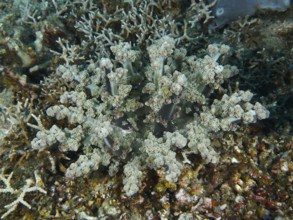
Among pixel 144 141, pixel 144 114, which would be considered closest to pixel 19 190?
pixel 144 141

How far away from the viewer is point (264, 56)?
375 centimetres

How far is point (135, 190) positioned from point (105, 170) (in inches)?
18.0

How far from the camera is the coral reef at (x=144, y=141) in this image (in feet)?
9.11

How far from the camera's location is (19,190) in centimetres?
292

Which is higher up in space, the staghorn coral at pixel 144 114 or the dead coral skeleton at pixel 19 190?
the staghorn coral at pixel 144 114

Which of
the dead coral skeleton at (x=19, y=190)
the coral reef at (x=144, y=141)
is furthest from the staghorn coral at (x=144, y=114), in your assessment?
the dead coral skeleton at (x=19, y=190)

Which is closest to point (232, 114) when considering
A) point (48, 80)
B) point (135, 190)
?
point (135, 190)

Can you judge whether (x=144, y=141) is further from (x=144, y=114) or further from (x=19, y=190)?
(x=19, y=190)

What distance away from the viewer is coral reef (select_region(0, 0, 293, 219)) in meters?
2.78

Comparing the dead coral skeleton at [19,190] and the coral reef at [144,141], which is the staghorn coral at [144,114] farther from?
the dead coral skeleton at [19,190]

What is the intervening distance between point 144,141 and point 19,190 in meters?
1.14

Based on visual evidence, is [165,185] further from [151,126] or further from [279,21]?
[279,21]

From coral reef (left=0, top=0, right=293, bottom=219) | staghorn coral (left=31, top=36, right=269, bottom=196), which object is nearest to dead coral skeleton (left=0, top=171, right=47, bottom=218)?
coral reef (left=0, top=0, right=293, bottom=219)

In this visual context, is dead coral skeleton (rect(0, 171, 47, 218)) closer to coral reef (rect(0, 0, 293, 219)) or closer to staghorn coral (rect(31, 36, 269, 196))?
coral reef (rect(0, 0, 293, 219))
